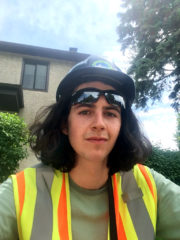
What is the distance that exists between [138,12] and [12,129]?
29.3 ft

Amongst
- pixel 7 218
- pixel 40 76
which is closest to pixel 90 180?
pixel 7 218

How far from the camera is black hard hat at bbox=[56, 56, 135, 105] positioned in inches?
71.6

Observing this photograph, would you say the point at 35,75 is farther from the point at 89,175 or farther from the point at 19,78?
the point at 89,175

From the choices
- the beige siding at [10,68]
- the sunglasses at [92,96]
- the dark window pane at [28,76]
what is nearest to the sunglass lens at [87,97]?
the sunglasses at [92,96]

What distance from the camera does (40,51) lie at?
10859 mm

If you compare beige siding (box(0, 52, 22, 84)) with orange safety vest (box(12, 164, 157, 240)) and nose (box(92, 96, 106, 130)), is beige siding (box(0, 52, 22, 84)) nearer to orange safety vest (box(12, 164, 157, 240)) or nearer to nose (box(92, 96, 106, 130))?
nose (box(92, 96, 106, 130))

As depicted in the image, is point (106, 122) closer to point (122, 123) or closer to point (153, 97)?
point (122, 123)

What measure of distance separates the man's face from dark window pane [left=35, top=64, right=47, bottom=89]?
949 centimetres

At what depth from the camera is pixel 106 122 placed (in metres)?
1.72

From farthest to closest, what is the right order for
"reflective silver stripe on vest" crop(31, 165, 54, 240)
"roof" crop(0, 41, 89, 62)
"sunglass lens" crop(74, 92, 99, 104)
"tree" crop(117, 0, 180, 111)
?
1. "roof" crop(0, 41, 89, 62)
2. "tree" crop(117, 0, 180, 111)
3. "sunglass lens" crop(74, 92, 99, 104)
4. "reflective silver stripe on vest" crop(31, 165, 54, 240)

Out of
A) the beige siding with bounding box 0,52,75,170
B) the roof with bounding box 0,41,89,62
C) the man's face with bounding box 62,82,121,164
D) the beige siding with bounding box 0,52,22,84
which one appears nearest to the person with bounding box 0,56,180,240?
the man's face with bounding box 62,82,121,164

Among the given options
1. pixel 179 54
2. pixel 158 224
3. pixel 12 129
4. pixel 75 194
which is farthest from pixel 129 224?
pixel 179 54

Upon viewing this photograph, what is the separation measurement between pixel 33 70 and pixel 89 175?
1025 cm

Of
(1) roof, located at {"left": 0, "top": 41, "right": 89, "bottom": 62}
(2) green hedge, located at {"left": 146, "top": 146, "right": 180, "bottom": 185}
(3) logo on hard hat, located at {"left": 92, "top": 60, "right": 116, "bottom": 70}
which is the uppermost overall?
(1) roof, located at {"left": 0, "top": 41, "right": 89, "bottom": 62}
